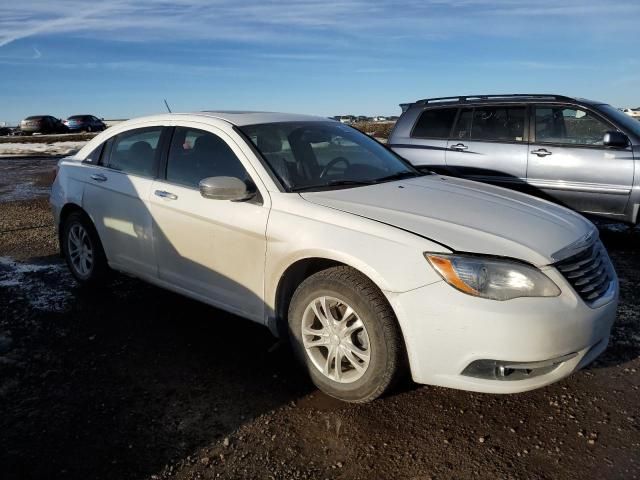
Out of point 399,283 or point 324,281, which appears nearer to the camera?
point 399,283

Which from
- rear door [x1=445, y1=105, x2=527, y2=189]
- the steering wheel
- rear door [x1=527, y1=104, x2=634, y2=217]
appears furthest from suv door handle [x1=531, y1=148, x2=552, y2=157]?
the steering wheel

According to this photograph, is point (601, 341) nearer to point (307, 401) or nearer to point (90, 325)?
point (307, 401)

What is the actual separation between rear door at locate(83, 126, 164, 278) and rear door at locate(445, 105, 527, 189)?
4.23 meters

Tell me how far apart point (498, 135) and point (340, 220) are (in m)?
4.76

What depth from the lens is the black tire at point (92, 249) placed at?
16.2ft

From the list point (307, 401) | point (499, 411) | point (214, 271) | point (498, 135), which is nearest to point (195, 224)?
point (214, 271)

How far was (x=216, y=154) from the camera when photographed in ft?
13.1

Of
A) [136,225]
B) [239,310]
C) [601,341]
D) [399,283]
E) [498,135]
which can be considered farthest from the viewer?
[498,135]

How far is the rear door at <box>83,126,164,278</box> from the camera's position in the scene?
4348 mm

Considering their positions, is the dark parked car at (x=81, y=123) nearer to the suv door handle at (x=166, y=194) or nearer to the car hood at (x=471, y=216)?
the suv door handle at (x=166, y=194)

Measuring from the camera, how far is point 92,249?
4.99 meters

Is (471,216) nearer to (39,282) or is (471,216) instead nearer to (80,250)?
(80,250)

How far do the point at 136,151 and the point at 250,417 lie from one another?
2.53 meters

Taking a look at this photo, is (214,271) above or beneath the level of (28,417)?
above
